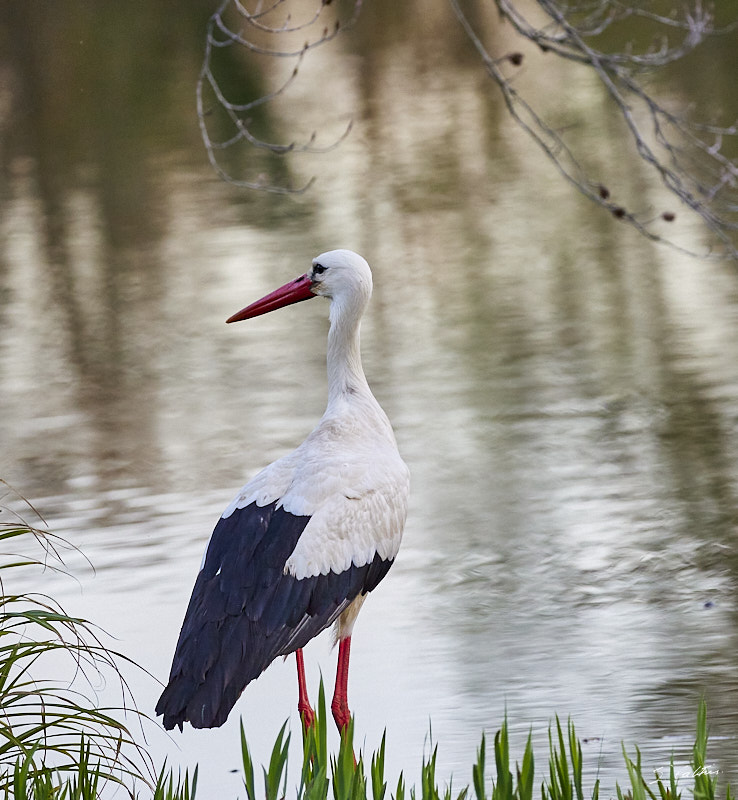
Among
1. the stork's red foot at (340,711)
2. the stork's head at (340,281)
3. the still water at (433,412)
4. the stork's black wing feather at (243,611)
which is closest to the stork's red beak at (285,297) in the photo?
the stork's head at (340,281)

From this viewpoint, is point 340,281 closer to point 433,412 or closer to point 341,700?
point 341,700

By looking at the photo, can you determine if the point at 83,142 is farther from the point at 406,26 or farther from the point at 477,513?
the point at 477,513

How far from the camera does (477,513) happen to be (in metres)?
6.71

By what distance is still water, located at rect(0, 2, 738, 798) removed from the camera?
5.16 meters

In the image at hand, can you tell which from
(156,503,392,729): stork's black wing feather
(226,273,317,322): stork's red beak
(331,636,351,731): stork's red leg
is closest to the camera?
(156,503,392,729): stork's black wing feather

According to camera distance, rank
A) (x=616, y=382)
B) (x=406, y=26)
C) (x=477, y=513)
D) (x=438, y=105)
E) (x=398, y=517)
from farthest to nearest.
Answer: (x=406, y=26), (x=438, y=105), (x=616, y=382), (x=477, y=513), (x=398, y=517)

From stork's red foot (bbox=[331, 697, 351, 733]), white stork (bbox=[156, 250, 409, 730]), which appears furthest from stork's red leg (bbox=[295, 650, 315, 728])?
stork's red foot (bbox=[331, 697, 351, 733])

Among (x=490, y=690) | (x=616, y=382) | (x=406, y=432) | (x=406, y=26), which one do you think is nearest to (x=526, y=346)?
(x=616, y=382)

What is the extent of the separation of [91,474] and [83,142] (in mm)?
10347

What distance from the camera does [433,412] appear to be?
8.00m

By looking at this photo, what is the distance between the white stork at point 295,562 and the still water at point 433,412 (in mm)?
470

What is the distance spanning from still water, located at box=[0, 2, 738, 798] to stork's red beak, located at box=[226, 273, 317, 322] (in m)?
1.21

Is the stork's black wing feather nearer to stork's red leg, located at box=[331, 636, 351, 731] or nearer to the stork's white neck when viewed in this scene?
stork's red leg, located at box=[331, 636, 351, 731]

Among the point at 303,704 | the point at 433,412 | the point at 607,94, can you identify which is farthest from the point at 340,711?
the point at 607,94
